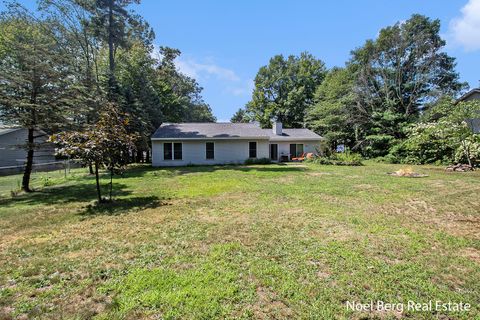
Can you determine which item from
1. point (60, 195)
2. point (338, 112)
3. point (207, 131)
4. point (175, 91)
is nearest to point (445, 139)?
point (338, 112)

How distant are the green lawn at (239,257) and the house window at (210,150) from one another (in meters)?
12.4

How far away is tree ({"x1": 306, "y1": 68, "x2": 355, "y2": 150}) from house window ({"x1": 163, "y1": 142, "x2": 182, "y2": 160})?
14.5 m

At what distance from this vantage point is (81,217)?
605cm

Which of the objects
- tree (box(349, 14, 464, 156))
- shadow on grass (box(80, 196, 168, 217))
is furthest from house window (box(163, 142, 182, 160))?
tree (box(349, 14, 464, 156))

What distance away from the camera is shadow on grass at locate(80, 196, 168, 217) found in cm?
648

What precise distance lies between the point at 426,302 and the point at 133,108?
20263 millimetres

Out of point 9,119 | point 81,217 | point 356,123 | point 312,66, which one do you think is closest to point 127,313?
point 81,217

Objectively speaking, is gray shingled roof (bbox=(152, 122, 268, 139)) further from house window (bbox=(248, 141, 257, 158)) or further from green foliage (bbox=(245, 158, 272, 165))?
green foliage (bbox=(245, 158, 272, 165))

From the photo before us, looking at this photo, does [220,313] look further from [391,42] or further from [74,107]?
[391,42]

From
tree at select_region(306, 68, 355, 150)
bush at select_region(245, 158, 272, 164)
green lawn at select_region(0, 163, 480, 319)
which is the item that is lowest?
green lawn at select_region(0, 163, 480, 319)

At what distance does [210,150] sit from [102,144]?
1284 cm

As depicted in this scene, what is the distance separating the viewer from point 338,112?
26.2 meters

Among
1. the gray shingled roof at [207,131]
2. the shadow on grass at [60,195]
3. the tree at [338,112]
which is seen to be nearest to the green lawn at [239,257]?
the shadow on grass at [60,195]

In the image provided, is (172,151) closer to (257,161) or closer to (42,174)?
(257,161)
